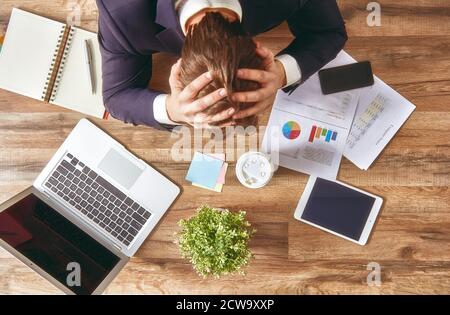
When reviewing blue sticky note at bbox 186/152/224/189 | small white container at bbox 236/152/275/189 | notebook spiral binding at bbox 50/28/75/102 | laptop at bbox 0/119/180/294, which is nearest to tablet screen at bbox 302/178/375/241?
small white container at bbox 236/152/275/189

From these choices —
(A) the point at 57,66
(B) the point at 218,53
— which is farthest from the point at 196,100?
(A) the point at 57,66

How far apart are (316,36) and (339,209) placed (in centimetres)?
46

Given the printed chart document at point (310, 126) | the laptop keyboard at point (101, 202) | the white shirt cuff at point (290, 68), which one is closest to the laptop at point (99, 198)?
the laptop keyboard at point (101, 202)

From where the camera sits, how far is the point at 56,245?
112cm

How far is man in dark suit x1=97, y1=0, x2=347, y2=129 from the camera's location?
38.0 inches

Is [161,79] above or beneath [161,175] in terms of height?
above

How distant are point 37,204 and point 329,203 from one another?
765 millimetres

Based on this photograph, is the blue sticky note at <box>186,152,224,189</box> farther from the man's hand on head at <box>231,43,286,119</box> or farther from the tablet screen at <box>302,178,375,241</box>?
the man's hand on head at <box>231,43,286,119</box>

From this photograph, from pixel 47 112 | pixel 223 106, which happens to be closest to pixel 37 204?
pixel 47 112

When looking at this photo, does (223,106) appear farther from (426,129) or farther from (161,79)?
(426,129)

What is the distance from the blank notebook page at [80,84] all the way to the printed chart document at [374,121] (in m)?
0.70

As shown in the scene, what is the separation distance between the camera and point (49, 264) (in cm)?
110

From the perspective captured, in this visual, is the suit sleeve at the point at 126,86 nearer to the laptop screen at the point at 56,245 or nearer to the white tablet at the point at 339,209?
the laptop screen at the point at 56,245

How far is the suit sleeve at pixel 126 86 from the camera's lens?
1123 mm
